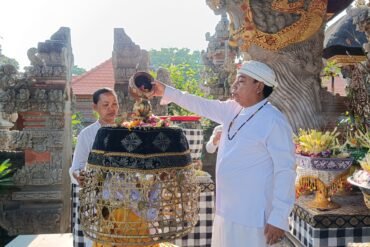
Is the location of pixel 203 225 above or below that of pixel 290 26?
below

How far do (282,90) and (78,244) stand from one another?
269cm

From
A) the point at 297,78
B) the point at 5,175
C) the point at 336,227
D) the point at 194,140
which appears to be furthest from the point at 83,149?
the point at 5,175

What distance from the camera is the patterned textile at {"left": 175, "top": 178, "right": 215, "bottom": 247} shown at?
3230 millimetres

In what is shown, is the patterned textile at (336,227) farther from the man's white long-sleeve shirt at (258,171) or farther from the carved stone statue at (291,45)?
the carved stone statue at (291,45)

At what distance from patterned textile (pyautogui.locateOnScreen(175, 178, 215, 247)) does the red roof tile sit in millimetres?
12593

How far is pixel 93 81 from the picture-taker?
1638cm

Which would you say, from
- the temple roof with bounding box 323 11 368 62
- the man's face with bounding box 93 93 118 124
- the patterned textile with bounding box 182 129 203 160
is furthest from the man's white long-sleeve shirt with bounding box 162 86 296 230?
the temple roof with bounding box 323 11 368 62

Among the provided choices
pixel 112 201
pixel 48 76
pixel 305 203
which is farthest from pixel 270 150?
pixel 48 76

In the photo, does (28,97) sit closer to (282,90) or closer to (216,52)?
(282,90)

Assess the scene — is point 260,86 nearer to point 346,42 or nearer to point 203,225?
point 203,225

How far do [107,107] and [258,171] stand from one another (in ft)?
4.06

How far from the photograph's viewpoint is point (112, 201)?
5.11 feet

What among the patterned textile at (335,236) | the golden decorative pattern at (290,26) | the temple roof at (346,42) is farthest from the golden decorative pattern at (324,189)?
the temple roof at (346,42)

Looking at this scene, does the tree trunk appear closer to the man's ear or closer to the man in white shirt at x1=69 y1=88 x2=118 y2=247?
the man in white shirt at x1=69 y1=88 x2=118 y2=247
